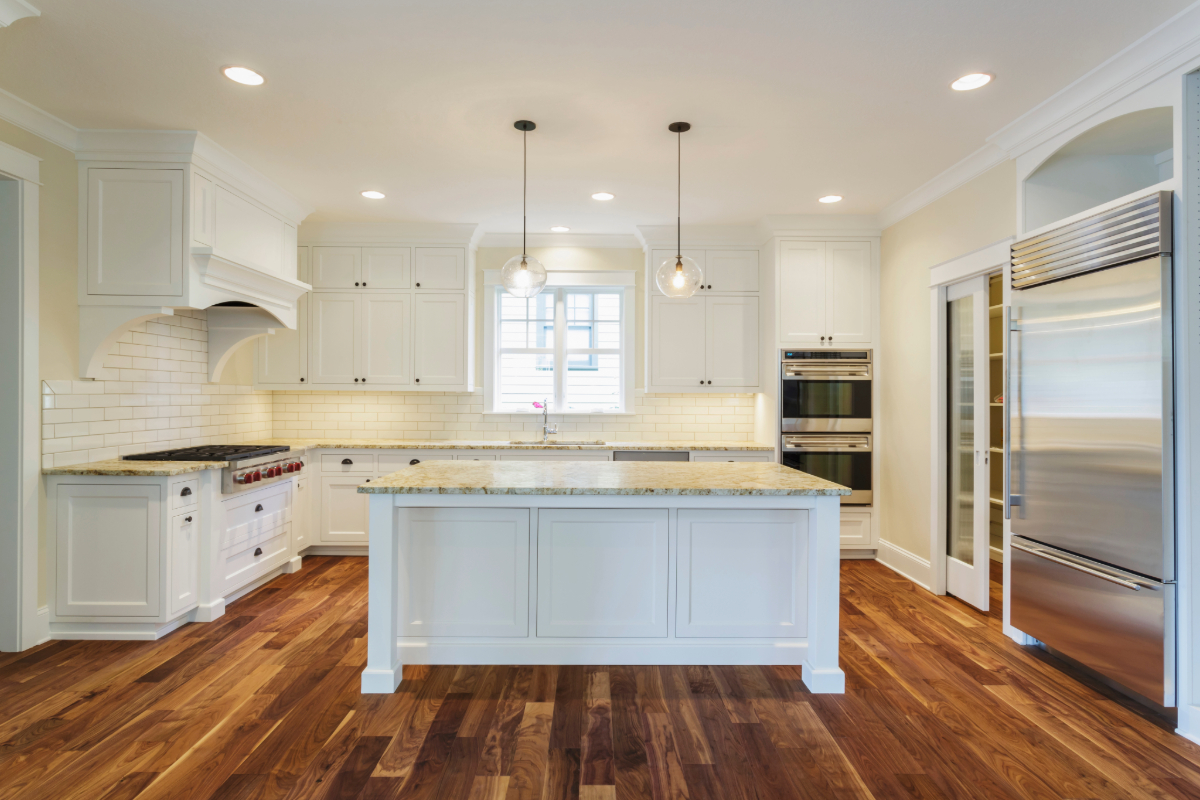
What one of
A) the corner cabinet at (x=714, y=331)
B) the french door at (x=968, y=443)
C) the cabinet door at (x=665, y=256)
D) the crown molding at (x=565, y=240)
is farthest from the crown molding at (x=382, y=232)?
the french door at (x=968, y=443)

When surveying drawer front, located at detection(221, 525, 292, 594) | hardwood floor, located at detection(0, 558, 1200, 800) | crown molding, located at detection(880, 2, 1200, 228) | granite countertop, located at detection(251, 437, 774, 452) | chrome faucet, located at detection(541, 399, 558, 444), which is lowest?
hardwood floor, located at detection(0, 558, 1200, 800)

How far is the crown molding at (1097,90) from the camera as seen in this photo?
2479mm

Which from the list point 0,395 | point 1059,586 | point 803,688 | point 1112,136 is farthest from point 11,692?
point 1112,136

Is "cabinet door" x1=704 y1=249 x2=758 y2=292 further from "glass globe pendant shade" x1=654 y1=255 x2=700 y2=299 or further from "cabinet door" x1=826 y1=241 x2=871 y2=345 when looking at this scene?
"glass globe pendant shade" x1=654 y1=255 x2=700 y2=299

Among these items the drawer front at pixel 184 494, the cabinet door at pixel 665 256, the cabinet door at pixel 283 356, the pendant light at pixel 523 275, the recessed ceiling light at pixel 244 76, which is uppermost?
the recessed ceiling light at pixel 244 76

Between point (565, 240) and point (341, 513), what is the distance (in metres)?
2.98

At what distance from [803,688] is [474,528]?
1665 mm

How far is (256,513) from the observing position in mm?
4309

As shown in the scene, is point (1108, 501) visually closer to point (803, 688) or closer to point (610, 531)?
point (803, 688)

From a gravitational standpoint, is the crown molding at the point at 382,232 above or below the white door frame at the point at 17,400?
above

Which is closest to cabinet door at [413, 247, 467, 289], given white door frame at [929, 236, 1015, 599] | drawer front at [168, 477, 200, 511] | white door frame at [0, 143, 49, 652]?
drawer front at [168, 477, 200, 511]

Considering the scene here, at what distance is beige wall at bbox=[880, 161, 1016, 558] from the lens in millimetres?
3992

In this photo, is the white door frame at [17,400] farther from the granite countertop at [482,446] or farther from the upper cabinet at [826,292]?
the upper cabinet at [826,292]

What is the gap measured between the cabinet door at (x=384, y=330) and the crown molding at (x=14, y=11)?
10.2 ft
